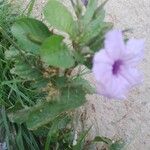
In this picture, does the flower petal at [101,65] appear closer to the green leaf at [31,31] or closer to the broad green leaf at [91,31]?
the broad green leaf at [91,31]

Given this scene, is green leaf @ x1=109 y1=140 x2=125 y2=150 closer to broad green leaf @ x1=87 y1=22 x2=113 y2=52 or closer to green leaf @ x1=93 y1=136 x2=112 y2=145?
green leaf @ x1=93 y1=136 x2=112 y2=145

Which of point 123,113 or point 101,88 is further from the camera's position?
point 123,113

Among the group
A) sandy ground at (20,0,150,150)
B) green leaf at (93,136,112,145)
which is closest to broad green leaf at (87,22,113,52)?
green leaf at (93,136,112,145)

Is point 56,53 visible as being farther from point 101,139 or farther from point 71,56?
point 101,139

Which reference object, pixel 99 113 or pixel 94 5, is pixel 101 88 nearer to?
pixel 94 5

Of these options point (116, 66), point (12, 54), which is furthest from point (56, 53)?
point (12, 54)

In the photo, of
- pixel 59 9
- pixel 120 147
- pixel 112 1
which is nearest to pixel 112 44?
pixel 59 9

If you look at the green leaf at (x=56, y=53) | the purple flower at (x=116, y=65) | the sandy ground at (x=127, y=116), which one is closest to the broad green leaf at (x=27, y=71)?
the green leaf at (x=56, y=53)
